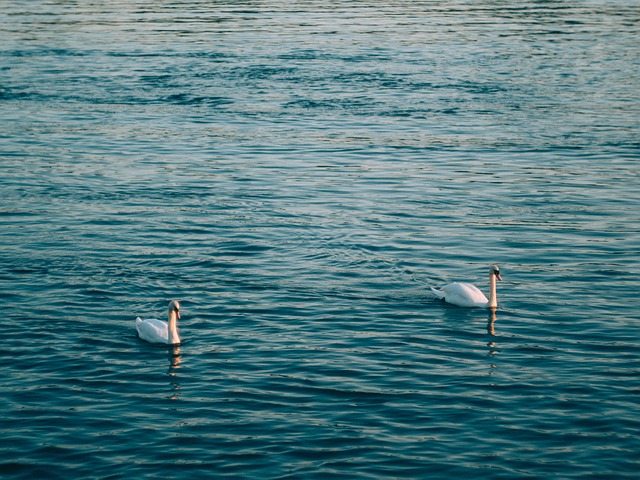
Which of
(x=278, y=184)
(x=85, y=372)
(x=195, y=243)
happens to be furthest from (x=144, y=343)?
(x=278, y=184)

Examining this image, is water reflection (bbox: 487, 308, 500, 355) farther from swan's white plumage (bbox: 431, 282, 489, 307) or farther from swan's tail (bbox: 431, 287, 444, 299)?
swan's tail (bbox: 431, 287, 444, 299)

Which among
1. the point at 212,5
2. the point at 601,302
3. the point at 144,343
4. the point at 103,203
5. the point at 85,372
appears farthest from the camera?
the point at 212,5

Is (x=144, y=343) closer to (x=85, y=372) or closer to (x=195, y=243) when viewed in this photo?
(x=85, y=372)

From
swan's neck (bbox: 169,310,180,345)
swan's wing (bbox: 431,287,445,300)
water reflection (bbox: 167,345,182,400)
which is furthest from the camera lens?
swan's wing (bbox: 431,287,445,300)

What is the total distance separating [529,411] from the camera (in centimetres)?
1942

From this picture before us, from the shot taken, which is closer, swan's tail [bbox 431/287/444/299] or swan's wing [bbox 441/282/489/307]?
swan's wing [bbox 441/282/489/307]

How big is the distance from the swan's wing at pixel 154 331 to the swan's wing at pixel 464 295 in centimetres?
646

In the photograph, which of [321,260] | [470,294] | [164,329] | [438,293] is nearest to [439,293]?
[438,293]

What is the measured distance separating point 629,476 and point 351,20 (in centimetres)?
5668

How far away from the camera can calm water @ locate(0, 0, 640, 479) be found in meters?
18.5

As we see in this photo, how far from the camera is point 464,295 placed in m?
24.4

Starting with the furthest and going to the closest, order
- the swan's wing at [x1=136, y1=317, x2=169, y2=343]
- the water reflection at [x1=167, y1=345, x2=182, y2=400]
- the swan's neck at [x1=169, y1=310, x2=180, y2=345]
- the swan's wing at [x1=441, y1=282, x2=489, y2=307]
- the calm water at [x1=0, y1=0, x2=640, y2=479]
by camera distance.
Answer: the swan's wing at [x1=441, y1=282, x2=489, y2=307], the swan's wing at [x1=136, y1=317, x2=169, y2=343], the swan's neck at [x1=169, y1=310, x2=180, y2=345], the water reflection at [x1=167, y1=345, x2=182, y2=400], the calm water at [x1=0, y1=0, x2=640, y2=479]

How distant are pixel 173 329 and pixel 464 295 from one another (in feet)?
21.4

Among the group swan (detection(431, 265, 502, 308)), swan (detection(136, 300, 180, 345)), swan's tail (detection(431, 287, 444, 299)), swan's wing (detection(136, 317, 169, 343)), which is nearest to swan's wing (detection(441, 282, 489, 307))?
swan (detection(431, 265, 502, 308))
